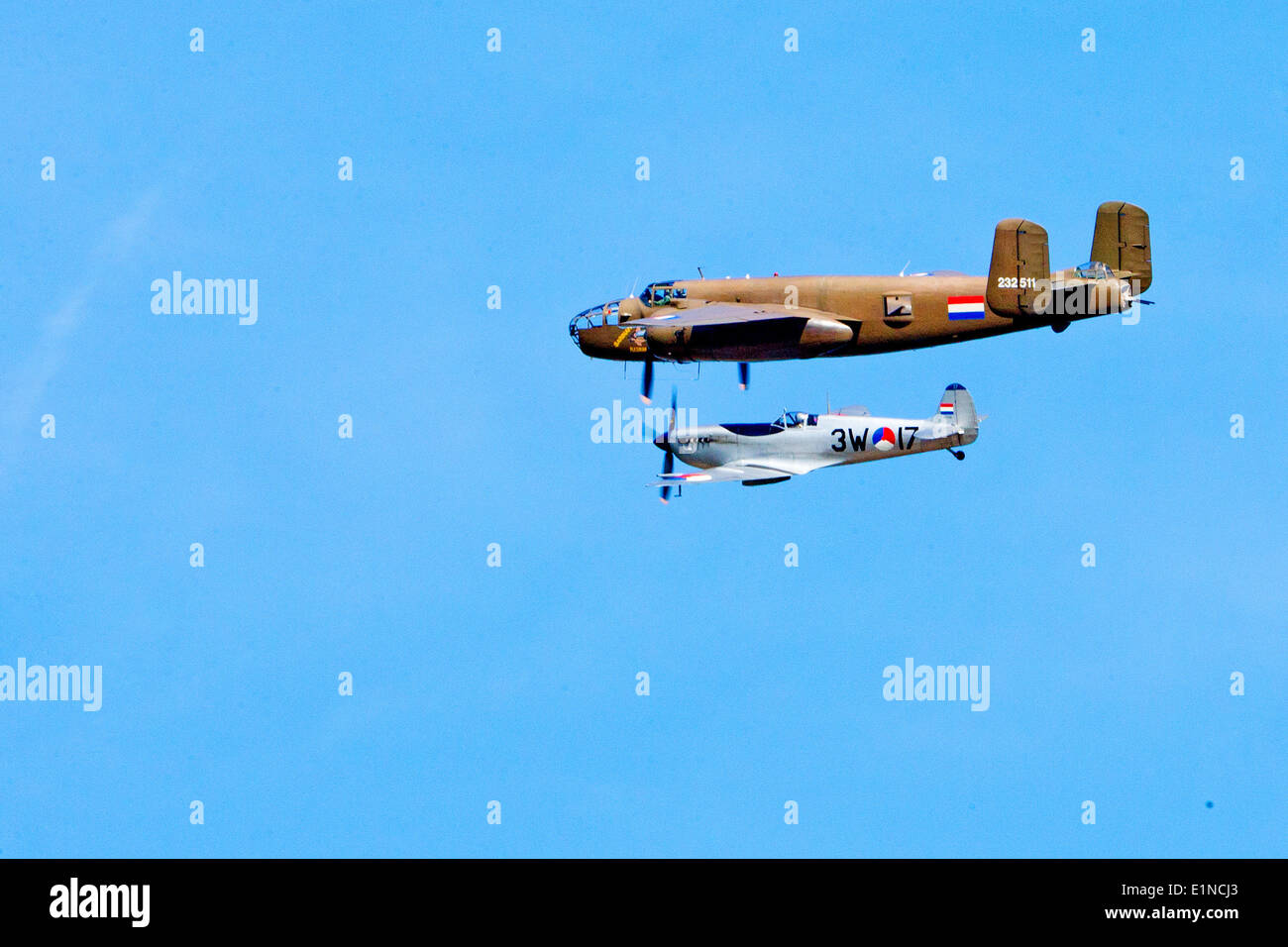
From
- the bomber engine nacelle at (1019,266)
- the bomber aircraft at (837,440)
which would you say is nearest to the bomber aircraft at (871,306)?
the bomber engine nacelle at (1019,266)

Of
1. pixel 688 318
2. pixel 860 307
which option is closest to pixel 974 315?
pixel 860 307

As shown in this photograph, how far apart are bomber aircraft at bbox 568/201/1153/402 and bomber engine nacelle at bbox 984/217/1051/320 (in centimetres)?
4

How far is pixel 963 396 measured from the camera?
298 ft

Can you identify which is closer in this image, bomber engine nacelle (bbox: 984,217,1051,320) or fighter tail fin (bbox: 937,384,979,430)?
bomber engine nacelle (bbox: 984,217,1051,320)

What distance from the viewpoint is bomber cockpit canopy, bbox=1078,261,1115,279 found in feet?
276

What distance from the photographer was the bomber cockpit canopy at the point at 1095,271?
84062 millimetres

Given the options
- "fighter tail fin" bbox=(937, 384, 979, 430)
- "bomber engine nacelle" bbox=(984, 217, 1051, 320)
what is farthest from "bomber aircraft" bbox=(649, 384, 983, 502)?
"bomber engine nacelle" bbox=(984, 217, 1051, 320)

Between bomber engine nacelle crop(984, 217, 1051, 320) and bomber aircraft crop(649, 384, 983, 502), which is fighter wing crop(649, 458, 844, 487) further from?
bomber engine nacelle crop(984, 217, 1051, 320)

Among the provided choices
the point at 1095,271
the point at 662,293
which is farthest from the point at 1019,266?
the point at 662,293

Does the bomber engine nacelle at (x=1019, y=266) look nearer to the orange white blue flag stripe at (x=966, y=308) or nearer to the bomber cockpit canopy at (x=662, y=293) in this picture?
the orange white blue flag stripe at (x=966, y=308)

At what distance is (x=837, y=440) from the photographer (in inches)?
3551

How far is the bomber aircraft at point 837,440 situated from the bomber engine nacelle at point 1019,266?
7386 millimetres

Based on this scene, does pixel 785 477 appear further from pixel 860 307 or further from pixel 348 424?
pixel 348 424

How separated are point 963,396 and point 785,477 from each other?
7.64 meters
